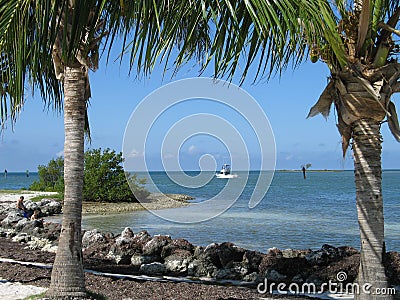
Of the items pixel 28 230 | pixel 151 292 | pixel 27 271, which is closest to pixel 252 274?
pixel 151 292

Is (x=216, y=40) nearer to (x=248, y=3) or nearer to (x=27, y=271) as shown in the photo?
(x=248, y=3)

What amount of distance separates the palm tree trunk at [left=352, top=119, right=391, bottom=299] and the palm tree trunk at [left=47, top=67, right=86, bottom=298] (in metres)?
3.47

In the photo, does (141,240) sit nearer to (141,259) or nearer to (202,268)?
(141,259)

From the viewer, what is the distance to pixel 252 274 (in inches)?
387

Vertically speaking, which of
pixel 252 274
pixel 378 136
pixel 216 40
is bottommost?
pixel 252 274

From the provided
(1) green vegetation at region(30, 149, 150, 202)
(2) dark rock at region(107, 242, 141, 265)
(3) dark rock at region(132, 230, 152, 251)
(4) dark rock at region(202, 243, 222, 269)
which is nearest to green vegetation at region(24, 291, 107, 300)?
(4) dark rock at region(202, 243, 222, 269)

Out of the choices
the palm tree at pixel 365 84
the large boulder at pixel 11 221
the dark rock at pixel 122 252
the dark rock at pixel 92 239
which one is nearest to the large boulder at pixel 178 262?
Answer: the dark rock at pixel 122 252

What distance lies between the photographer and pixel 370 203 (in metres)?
5.32

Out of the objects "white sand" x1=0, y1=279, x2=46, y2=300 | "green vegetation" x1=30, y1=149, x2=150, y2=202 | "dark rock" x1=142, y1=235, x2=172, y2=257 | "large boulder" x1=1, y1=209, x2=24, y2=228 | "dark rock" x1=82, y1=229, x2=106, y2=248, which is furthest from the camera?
"green vegetation" x1=30, y1=149, x2=150, y2=202

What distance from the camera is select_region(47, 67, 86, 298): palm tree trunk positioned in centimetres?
654

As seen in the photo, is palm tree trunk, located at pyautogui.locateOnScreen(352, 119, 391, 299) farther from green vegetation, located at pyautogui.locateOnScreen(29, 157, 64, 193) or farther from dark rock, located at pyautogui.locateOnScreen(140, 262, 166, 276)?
green vegetation, located at pyautogui.locateOnScreen(29, 157, 64, 193)

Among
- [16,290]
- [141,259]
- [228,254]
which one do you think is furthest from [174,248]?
[16,290]

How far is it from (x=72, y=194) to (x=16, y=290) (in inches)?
76.3

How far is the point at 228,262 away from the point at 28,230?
794 cm
